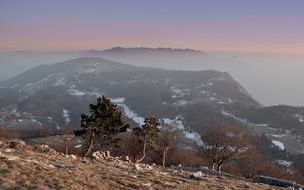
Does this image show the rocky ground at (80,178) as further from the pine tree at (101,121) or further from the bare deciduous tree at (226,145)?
the bare deciduous tree at (226,145)

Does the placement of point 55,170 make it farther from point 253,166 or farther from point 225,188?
point 253,166

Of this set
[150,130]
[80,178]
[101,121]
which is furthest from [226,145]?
[80,178]

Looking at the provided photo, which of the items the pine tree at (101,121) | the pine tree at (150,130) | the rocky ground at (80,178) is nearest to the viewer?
the rocky ground at (80,178)

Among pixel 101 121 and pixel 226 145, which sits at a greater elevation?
pixel 101 121

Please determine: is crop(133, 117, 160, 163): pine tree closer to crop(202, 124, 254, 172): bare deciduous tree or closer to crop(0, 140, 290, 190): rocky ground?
crop(202, 124, 254, 172): bare deciduous tree

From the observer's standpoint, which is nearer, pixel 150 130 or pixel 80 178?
pixel 80 178

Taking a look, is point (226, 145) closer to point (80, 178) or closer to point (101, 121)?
point (101, 121)

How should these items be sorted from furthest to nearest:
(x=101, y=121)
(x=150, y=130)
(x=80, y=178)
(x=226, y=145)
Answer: (x=226, y=145)
(x=150, y=130)
(x=101, y=121)
(x=80, y=178)

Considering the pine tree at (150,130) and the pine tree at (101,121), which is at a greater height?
the pine tree at (101,121)

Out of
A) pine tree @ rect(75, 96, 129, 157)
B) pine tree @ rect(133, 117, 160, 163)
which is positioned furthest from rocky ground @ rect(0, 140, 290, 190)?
pine tree @ rect(133, 117, 160, 163)

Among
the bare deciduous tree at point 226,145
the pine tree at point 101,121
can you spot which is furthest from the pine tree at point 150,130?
the bare deciduous tree at point 226,145

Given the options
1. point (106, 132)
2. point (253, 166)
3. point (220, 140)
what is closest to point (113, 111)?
point (106, 132)

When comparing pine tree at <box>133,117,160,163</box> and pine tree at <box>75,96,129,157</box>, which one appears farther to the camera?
pine tree at <box>133,117,160,163</box>
